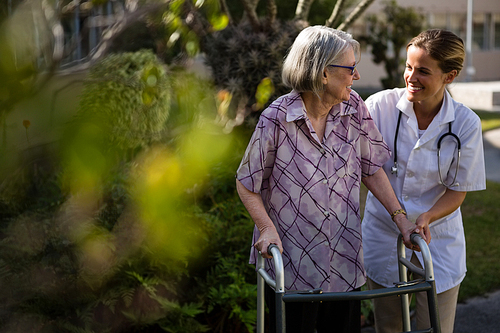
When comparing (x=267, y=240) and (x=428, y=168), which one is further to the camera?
(x=428, y=168)

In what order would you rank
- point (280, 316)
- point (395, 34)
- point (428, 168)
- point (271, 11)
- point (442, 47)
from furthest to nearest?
point (395, 34)
point (271, 11)
point (428, 168)
point (442, 47)
point (280, 316)

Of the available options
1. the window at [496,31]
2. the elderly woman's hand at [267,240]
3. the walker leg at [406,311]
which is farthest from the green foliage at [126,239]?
the window at [496,31]

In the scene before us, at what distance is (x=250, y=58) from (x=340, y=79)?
15.8ft

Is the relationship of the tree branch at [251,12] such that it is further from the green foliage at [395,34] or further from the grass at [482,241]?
the green foliage at [395,34]

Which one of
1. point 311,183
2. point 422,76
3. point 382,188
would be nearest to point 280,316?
point 311,183

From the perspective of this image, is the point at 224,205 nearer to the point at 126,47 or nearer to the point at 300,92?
the point at 300,92

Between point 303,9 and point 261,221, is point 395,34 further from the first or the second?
point 261,221

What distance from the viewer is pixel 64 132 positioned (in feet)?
14.3

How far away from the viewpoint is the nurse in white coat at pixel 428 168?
8.66 feet

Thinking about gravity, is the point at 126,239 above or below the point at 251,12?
below

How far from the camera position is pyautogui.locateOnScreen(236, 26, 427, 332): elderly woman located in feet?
7.95

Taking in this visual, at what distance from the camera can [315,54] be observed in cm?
238

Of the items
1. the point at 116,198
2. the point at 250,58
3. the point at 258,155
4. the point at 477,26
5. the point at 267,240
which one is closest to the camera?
the point at 267,240

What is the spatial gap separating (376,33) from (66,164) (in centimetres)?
1530
